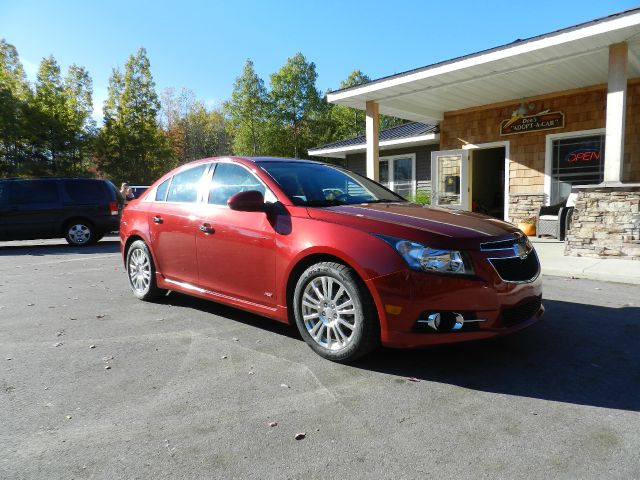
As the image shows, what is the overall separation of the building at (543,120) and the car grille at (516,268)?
192 inches

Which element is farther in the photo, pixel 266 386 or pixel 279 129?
pixel 279 129

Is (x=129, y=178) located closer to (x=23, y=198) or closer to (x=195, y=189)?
(x=23, y=198)

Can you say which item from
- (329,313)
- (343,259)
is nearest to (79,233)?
(329,313)

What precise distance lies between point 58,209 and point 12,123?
19.6 metres

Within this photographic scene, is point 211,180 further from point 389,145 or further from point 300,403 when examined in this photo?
point 389,145

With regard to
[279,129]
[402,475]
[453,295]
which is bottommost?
[402,475]

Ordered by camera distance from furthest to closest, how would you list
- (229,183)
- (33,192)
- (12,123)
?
(12,123) < (33,192) < (229,183)

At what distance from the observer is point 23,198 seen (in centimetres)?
1104

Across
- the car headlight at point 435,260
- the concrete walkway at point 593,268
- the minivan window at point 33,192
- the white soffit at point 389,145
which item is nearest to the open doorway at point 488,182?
the white soffit at point 389,145

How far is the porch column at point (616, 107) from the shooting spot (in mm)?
7102

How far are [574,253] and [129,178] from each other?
113 feet

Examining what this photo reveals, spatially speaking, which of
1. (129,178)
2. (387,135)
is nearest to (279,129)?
Answer: (129,178)

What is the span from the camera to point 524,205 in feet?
38.5

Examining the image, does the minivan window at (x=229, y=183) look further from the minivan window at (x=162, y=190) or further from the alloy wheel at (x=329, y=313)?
the alloy wheel at (x=329, y=313)
